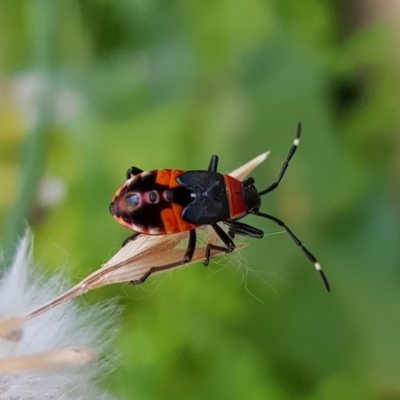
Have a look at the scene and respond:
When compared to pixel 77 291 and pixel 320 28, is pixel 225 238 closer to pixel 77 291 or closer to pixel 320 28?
pixel 77 291

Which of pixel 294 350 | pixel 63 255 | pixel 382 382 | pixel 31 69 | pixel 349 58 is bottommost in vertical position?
pixel 382 382

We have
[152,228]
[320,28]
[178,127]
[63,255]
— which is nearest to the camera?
[152,228]

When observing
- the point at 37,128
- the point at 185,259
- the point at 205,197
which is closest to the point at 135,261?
the point at 185,259

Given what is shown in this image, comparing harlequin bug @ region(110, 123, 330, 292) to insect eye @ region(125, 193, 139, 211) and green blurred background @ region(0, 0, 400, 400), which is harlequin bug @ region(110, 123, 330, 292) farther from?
green blurred background @ region(0, 0, 400, 400)

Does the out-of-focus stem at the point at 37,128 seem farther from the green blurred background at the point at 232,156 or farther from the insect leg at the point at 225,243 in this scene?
the insect leg at the point at 225,243

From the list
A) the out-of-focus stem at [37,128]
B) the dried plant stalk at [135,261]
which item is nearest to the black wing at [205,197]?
the dried plant stalk at [135,261]

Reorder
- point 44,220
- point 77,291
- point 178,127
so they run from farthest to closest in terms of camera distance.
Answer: point 178,127
point 44,220
point 77,291

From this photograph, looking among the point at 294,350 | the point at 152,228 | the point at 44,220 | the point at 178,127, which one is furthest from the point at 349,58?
the point at 152,228
